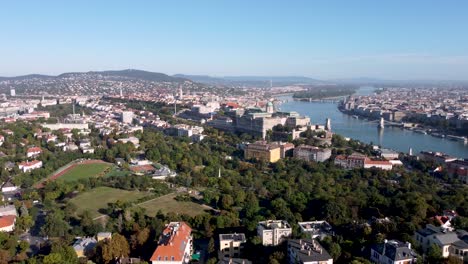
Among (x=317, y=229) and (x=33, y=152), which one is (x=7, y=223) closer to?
(x=317, y=229)

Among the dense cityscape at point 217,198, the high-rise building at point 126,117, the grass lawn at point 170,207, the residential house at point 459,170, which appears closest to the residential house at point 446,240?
the dense cityscape at point 217,198

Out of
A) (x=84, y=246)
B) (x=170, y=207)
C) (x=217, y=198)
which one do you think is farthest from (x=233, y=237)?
(x=170, y=207)

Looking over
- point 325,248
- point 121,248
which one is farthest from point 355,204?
point 121,248

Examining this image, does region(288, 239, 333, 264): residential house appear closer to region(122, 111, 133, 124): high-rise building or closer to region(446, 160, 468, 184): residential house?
region(446, 160, 468, 184): residential house

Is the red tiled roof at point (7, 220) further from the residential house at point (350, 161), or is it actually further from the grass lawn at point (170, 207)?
the residential house at point (350, 161)

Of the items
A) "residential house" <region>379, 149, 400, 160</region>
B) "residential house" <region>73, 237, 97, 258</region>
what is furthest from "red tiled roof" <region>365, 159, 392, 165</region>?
"residential house" <region>73, 237, 97, 258</region>

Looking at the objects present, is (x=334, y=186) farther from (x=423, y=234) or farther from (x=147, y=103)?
(x=147, y=103)
